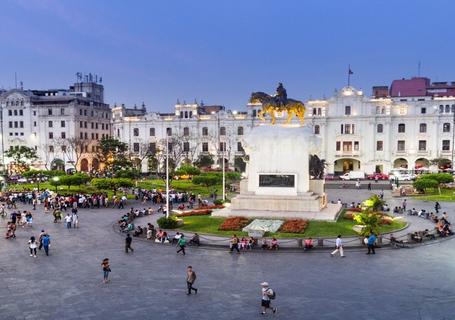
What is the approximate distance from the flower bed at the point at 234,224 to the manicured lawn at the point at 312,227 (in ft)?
1.83

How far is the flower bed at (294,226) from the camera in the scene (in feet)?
102

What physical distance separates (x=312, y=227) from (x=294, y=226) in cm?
166

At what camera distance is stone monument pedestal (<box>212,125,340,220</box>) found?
37.0m

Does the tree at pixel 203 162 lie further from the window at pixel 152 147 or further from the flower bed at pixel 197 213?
the flower bed at pixel 197 213

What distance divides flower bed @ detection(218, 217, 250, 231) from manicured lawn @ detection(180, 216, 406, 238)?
1.83 ft

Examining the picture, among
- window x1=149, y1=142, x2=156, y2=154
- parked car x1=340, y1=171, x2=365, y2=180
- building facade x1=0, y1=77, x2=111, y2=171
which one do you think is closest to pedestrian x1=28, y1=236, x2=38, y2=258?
parked car x1=340, y1=171, x2=365, y2=180

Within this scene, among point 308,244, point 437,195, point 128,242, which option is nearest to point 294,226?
point 308,244

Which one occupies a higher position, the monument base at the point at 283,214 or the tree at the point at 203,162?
the tree at the point at 203,162

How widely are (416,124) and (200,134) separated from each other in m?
41.2

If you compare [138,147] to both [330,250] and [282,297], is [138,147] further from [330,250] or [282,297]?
[282,297]

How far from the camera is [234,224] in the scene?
32969mm

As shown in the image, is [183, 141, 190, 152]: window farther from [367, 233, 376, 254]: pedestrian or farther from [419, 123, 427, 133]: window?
[367, 233, 376, 254]: pedestrian

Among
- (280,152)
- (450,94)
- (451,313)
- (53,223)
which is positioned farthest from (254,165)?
(450,94)

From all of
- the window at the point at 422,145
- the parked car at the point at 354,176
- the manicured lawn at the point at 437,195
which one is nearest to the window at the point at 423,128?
the window at the point at 422,145
